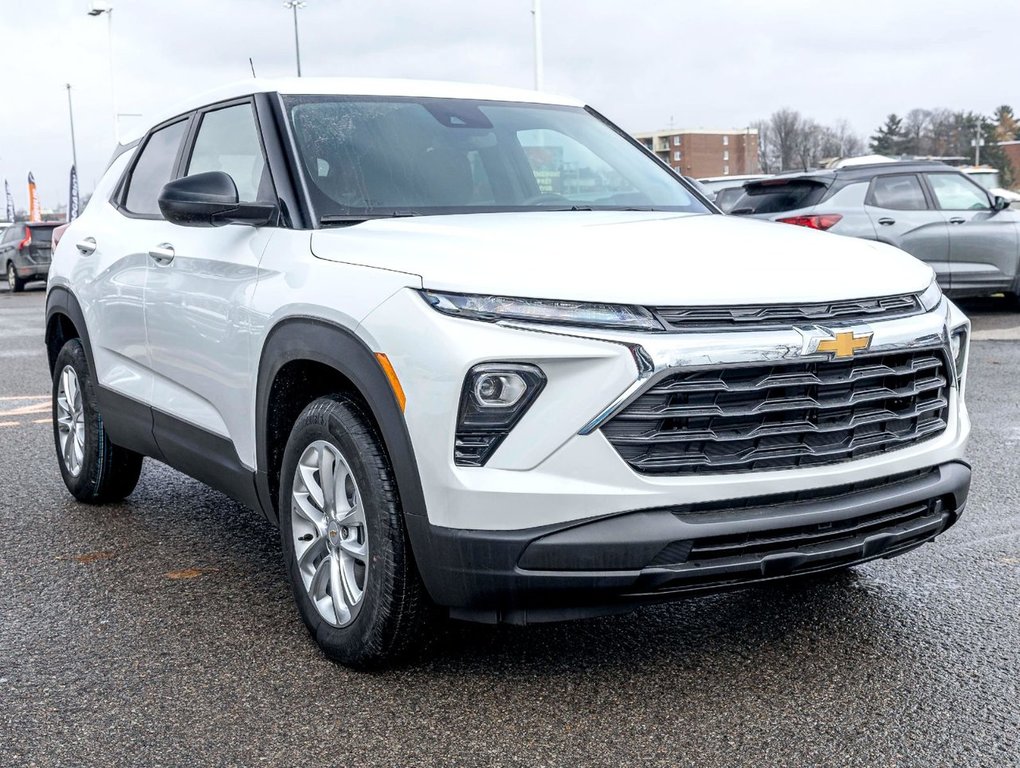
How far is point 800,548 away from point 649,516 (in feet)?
1.44

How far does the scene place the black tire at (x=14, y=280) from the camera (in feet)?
90.1

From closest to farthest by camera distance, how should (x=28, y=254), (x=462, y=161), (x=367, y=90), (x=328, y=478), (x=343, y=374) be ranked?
1. (x=343, y=374)
2. (x=328, y=478)
3. (x=462, y=161)
4. (x=367, y=90)
5. (x=28, y=254)

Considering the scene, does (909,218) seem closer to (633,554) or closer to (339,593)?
Answer: (339,593)

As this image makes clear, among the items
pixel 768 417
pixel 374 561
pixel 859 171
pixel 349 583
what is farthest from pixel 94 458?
pixel 859 171

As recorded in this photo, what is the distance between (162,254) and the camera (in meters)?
4.56

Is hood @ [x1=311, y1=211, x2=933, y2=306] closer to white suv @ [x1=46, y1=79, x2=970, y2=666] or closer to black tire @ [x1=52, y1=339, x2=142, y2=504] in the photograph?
white suv @ [x1=46, y1=79, x2=970, y2=666]

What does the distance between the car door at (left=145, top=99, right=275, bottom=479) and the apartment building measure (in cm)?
13078

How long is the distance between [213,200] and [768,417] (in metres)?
1.86

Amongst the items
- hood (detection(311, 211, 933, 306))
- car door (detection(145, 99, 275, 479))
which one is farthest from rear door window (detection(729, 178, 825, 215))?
hood (detection(311, 211, 933, 306))

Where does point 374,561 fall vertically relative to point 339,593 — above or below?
above

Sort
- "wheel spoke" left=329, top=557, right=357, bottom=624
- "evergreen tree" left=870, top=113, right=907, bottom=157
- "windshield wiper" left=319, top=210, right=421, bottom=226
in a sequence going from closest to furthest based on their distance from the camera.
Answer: "wheel spoke" left=329, top=557, right=357, bottom=624 → "windshield wiper" left=319, top=210, right=421, bottom=226 → "evergreen tree" left=870, top=113, right=907, bottom=157

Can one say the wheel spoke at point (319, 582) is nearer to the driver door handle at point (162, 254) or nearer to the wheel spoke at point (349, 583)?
the wheel spoke at point (349, 583)

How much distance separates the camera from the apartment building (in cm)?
13788

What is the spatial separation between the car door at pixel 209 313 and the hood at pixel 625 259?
0.48m
